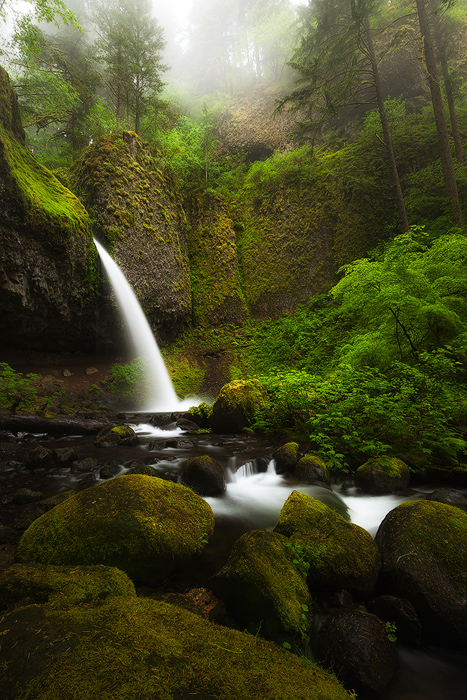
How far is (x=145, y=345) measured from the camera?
1415 centimetres

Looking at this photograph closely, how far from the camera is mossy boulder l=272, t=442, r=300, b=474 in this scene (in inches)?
217

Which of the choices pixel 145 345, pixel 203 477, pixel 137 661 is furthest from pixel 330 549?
pixel 145 345

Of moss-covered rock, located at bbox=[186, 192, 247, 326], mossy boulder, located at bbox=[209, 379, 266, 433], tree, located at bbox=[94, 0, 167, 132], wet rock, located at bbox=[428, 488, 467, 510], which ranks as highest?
tree, located at bbox=[94, 0, 167, 132]

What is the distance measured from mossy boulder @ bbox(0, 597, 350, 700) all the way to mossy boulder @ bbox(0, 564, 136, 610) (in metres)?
0.18

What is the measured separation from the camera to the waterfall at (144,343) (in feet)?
41.7

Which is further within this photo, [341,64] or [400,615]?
[341,64]

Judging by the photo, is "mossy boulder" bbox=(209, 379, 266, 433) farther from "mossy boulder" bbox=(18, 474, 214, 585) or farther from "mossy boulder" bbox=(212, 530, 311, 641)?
"mossy boulder" bbox=(212, 530, 311, 641)

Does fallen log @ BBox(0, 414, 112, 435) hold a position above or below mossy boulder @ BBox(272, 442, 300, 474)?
above

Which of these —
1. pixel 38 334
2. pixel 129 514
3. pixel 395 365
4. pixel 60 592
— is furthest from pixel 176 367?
pixel 60 592

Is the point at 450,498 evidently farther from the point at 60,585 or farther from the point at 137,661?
the point at 60,585

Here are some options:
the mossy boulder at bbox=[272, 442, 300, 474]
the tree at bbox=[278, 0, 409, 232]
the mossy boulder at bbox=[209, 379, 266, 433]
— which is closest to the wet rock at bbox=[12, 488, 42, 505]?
the mossy boulder at bbox=[272, 442, 300, 474]

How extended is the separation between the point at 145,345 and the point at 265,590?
1283 cm

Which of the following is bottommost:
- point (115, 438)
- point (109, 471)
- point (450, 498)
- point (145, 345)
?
point (450, 498)

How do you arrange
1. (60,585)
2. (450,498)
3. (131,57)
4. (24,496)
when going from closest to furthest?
(60,585) → (450,498) → (24,496) → (131,57)
